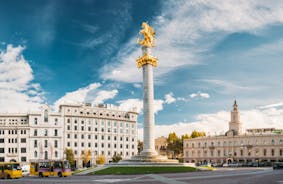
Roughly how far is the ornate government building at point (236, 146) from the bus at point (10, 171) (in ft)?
336

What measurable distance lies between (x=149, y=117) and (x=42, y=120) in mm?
62265

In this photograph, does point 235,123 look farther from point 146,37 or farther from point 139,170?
point 139,170

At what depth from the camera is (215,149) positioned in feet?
502

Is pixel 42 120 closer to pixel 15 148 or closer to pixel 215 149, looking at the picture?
pixel 15 148

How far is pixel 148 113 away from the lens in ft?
240

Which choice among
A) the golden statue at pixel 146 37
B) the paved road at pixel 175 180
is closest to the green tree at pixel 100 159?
the golden statue at pixel 146 37

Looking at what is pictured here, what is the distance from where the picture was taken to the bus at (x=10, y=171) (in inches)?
2211

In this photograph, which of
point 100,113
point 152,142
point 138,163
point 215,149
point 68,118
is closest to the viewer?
point 138,163

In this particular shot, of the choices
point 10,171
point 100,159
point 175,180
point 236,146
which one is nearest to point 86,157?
point 100,159

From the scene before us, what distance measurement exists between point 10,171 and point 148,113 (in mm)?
27805

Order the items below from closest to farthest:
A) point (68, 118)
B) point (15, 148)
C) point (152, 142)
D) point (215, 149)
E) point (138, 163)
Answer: point (138, 163)
point (152, 142)
point (15, 148)
point (68, 118)
point (215, 149)

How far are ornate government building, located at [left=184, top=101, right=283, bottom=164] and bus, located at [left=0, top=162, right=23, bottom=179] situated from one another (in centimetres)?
10238

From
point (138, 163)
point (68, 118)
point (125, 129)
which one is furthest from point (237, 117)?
point (138, 163)

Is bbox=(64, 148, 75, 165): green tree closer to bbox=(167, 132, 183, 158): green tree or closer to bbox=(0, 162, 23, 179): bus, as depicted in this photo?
bbox=(0, 162, 23, 179): bus
